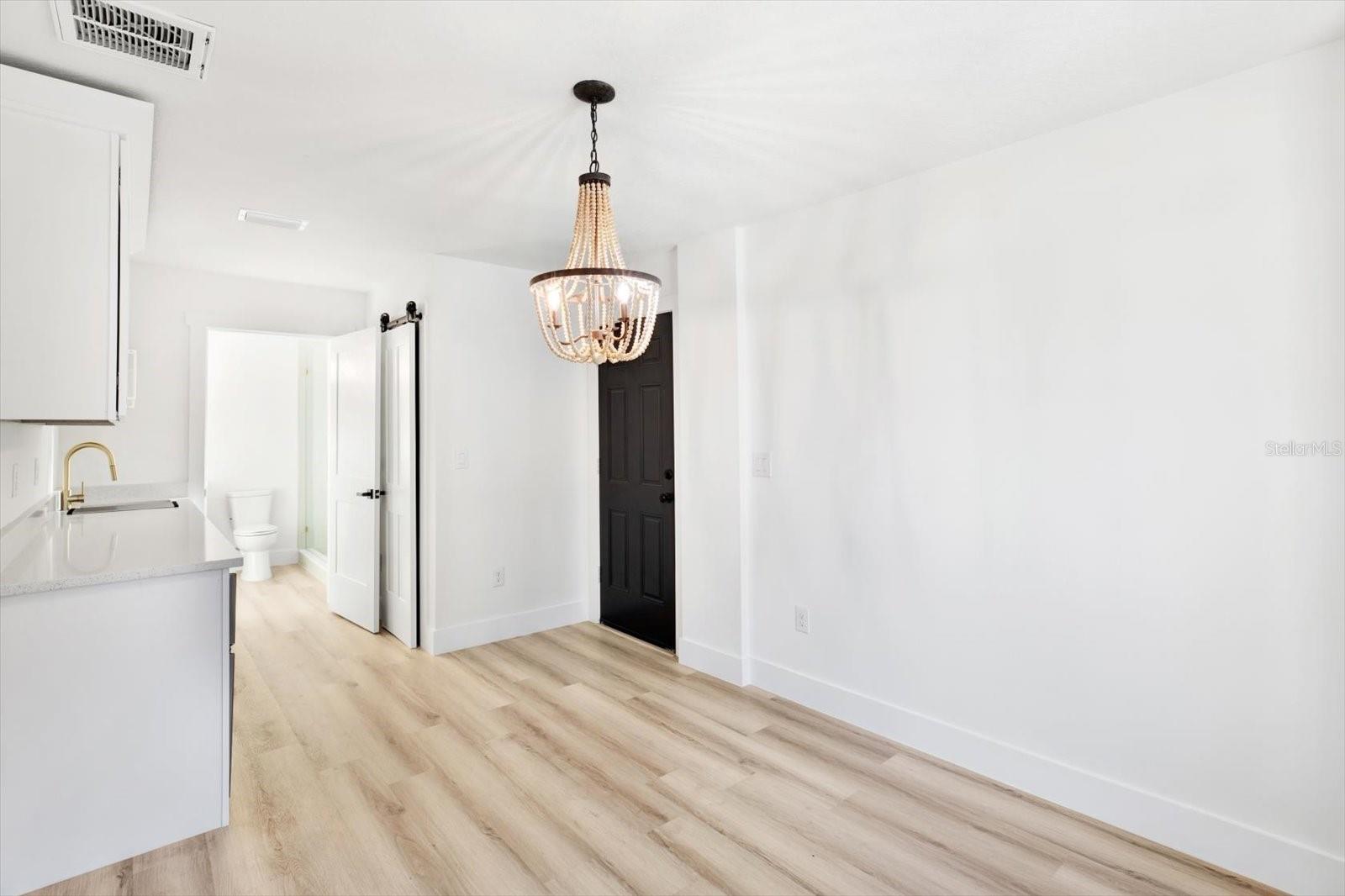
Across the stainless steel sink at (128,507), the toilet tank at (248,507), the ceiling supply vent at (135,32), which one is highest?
the ceiling supply vent at (135,32)

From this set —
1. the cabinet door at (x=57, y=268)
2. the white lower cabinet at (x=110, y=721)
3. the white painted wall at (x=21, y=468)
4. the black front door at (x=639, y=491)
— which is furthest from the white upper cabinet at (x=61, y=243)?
the black front door at (x=639, y=491)

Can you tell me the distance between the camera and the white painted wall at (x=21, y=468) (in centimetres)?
247

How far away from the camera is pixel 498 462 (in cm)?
420

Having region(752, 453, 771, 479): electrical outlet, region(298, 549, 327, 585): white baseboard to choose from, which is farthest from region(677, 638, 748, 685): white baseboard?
region(298, 549, 327, 585): white baseboard

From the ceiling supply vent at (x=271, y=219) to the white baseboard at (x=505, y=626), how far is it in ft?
7.66

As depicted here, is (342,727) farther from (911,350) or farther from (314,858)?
(911,350)

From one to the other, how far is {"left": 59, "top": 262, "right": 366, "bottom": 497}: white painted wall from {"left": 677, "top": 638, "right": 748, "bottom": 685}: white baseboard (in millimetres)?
3329

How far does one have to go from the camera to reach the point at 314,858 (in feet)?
6.70

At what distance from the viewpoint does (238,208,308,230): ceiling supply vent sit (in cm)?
316

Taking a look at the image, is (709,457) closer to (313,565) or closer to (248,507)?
(313,565)

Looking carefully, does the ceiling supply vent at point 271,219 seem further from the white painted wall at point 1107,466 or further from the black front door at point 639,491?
the white painted wall at point 1107,466

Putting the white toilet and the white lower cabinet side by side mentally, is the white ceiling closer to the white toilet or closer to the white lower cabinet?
the white lower cabinet

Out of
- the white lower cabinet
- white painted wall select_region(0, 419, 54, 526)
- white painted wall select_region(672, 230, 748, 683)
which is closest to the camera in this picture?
the white lower cabinet

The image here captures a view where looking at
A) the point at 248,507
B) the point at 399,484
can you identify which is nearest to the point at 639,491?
the point at 399,484
